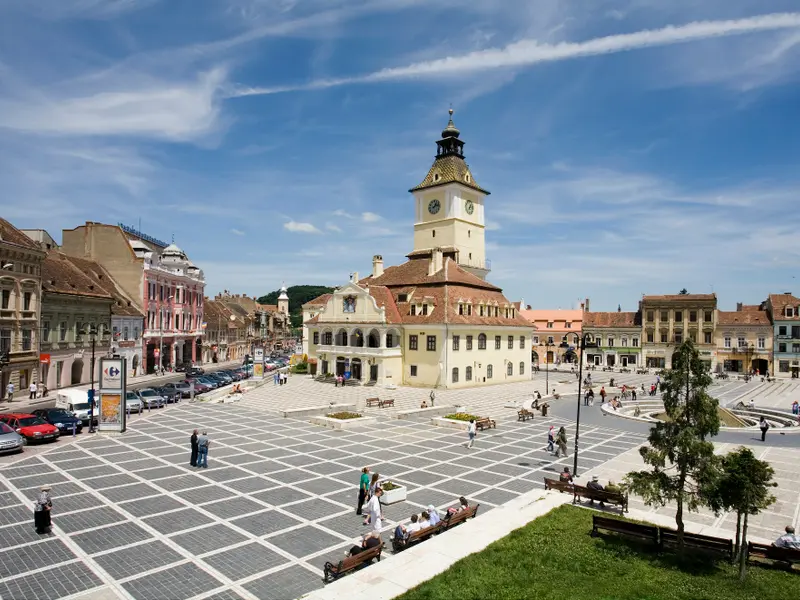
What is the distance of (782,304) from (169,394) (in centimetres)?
7866

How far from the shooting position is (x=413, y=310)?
53.3 m

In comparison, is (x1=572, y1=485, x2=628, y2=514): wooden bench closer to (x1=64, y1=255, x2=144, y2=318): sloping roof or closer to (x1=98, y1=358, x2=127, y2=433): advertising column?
(x1=98, y1=358, x2=127, y2=433): advertising column

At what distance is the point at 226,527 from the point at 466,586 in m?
7.69

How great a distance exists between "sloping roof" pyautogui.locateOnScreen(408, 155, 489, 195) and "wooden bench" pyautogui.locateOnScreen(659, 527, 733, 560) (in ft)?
178

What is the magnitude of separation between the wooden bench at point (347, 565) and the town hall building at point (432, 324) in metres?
36.7

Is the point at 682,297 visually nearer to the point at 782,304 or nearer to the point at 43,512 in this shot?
the point at 782,304

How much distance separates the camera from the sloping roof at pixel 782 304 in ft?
238

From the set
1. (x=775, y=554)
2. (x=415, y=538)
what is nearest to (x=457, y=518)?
(x=415, y=538)

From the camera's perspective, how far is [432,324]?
50156 mm

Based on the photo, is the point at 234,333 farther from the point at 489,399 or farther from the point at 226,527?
the point at 226,527

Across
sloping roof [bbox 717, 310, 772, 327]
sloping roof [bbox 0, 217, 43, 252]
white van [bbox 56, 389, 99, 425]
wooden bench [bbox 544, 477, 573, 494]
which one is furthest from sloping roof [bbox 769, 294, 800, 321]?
sloping roof [bbox 0, 217, 43, 252]

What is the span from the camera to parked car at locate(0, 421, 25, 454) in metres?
23.7

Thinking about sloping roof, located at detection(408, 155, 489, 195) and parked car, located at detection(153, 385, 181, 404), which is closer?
parked car, located at detection(153, 385, 181, 404)

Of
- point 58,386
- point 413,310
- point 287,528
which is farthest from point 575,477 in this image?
point 58,386
